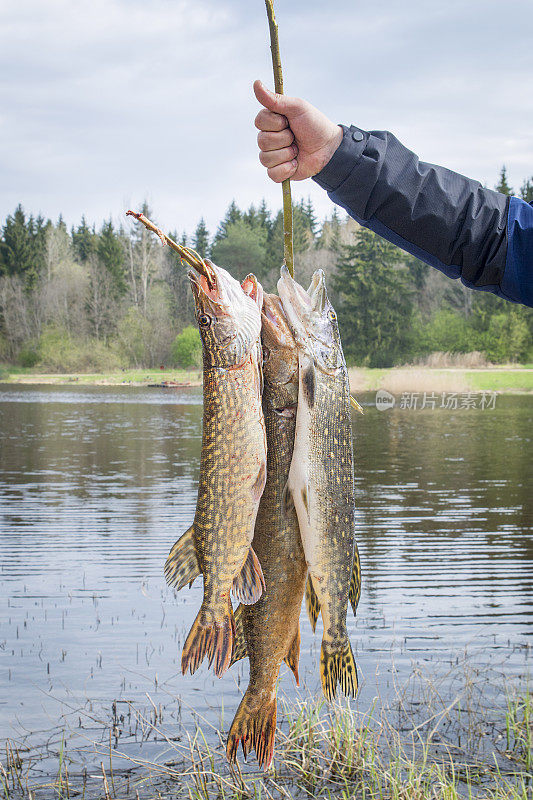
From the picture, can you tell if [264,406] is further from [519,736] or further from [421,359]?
[421,359]

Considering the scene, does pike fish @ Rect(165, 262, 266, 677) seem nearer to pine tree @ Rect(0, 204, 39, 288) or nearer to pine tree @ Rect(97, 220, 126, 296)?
pine tree @ Rect(97, 220, 126, 296)

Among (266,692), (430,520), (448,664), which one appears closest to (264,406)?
(266,692)

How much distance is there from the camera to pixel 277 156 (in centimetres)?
254

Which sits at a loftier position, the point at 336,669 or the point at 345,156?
the point at 345,156

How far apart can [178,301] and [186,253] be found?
74619 millimetres

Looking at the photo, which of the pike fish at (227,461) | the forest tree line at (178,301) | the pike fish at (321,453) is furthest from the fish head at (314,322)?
the forest tree line at (178,301)

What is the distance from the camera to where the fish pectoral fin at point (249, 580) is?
231 centimetres

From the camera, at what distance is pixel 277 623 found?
253 cm

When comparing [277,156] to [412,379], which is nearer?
[277,156]

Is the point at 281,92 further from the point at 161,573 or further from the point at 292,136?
the point at 161,573

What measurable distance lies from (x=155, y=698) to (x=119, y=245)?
7236 cm

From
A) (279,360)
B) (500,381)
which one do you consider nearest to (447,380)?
(500,381)

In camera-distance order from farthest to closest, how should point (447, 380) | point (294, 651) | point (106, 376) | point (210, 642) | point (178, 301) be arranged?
point (178, 301), point (106, 376), point (447, 380), point (294, 651), point (210, 642)

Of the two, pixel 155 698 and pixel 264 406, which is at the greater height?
pixel 264 406
